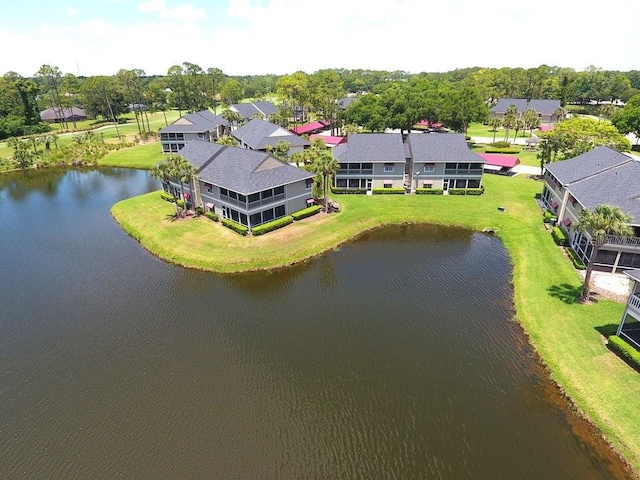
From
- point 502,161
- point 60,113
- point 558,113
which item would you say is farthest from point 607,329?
point 60,113

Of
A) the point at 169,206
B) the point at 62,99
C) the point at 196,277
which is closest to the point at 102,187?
the point at 169,206

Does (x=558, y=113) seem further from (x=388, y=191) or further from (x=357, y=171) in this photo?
(x=357, y=171)

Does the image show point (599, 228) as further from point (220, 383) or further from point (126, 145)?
point (126, 145)

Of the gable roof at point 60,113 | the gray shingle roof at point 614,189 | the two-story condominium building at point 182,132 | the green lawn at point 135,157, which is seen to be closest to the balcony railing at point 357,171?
the gray shingle roof at point 614,189

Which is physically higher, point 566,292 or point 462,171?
point 462,171

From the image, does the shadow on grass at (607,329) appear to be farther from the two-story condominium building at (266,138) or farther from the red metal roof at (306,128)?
the red metal roof at (306,128)
